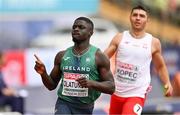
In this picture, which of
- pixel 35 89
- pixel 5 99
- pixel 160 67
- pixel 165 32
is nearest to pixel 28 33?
pixel 165 32

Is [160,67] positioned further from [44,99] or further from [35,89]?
[35,89]

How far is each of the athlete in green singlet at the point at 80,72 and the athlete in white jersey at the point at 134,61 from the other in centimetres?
123

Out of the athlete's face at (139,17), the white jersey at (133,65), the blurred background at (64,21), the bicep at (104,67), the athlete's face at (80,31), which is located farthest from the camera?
the blurred background at (64,21)

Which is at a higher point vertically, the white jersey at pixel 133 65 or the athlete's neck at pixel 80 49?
the athlete's neck at pixel 80 49

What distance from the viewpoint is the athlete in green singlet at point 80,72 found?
9164 millimetres

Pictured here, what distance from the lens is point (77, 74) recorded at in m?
9.23

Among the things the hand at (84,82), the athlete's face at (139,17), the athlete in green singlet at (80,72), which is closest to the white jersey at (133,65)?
the athlete's face at (139,17)

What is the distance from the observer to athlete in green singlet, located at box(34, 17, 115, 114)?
9164mm

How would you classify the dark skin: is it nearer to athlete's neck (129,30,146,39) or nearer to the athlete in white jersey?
the athlete in white jersey

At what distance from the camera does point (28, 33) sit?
2778cm

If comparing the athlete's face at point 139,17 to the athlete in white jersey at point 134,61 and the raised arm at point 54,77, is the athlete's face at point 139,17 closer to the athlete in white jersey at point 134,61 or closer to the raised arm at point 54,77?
the athlete in white jersey at point 134,61

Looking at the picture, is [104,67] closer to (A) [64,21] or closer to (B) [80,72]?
(B) [80,72]

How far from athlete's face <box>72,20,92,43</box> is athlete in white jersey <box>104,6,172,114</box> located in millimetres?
1358

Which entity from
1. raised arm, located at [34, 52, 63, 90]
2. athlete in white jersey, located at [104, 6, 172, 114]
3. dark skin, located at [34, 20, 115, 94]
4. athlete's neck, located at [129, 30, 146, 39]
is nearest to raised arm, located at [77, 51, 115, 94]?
dark skin, located at [34, 20, 115, 94]
